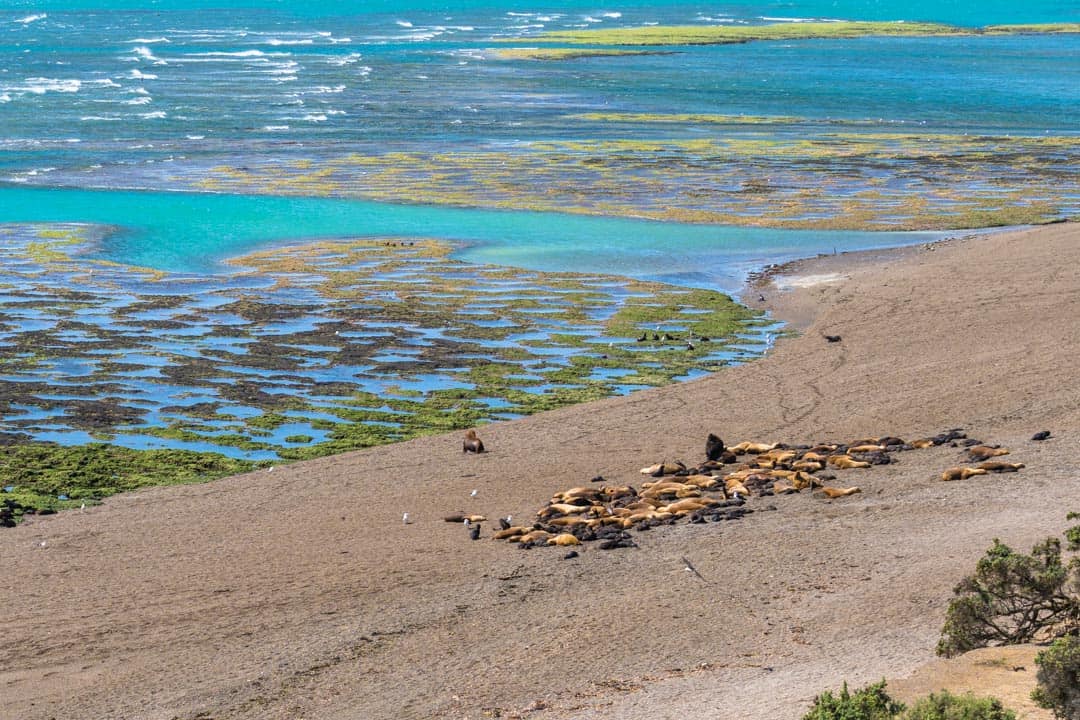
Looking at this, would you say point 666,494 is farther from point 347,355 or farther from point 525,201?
point 525,201

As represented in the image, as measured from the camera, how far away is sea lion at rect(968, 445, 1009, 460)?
21281 mm

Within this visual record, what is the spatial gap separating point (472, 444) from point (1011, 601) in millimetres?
11954

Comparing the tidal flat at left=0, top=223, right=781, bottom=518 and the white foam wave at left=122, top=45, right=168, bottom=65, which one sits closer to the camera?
the tidal flat at left=0, top=223, right=781, bottom=518

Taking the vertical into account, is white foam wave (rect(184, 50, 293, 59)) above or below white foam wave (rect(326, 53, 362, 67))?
below

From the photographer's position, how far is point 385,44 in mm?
144625

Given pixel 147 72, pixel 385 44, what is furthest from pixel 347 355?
pixel 385 44

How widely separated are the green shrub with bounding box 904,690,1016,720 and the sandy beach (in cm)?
113

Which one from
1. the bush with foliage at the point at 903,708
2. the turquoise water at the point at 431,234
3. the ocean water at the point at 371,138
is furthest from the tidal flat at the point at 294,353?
the bush with foliage at the point at 903,708

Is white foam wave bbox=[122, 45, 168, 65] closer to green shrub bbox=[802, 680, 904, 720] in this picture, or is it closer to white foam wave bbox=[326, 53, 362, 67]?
white foam wave bbox=[326, 53, 362, 67]

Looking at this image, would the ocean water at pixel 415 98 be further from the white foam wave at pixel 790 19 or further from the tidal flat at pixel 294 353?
the white foam wave at pixel 790 19

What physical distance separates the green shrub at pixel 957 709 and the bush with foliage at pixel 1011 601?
2.39m

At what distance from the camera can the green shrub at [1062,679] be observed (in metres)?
11.1

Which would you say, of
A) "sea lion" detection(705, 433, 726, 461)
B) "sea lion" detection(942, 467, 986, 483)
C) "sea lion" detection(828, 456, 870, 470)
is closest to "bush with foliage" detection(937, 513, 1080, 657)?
"sea lion" detection(942, 467, 986, 483)

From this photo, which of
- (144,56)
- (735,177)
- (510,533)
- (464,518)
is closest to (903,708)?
(510,533)
